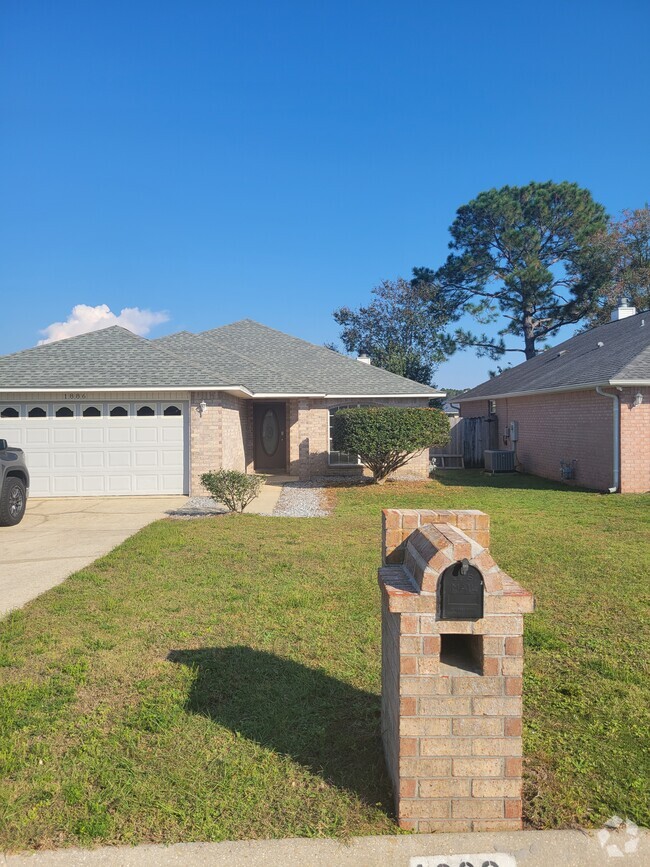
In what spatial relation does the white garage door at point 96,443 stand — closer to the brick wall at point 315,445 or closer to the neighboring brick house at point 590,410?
the brick wall at point 315,445

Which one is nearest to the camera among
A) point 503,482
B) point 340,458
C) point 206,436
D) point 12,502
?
point 12,502

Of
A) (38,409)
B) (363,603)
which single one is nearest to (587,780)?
(363,603)

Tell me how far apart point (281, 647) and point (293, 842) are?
2116 mm

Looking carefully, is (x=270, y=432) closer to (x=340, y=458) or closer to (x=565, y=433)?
(x=340, y=458)

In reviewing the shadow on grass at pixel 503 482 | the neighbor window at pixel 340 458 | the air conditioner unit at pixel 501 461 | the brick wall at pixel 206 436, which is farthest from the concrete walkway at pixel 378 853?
the air conditioner unit at pixel 501 461

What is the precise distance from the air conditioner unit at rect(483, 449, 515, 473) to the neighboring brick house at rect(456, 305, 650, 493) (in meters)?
0.29

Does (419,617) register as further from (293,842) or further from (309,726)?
(309,726)

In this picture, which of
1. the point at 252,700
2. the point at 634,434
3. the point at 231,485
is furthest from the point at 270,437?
the point at 252,700

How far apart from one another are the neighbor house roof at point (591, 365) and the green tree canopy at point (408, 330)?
37.0 ft

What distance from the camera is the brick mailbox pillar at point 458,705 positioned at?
247 cm

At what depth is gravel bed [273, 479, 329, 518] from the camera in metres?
11.2

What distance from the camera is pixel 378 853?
2.40 m

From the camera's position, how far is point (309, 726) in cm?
342

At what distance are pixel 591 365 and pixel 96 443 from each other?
12828 millimetres
